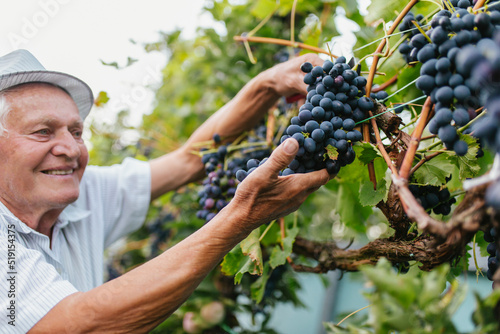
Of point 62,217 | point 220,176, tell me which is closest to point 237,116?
point 220,176

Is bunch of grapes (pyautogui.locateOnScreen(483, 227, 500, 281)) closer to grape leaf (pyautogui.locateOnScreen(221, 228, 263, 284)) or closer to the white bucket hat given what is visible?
grape leaf (pyautogui.locateOnScreen(221, 228, 263, 284))

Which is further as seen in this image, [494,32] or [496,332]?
[494,32]

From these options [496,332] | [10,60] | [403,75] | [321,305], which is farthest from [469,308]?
[10,60]

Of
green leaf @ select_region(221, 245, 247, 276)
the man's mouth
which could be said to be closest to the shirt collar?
the man's mouth

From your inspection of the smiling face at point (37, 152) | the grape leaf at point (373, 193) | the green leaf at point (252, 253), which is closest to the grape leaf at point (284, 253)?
the green leaf at point (252, 253)

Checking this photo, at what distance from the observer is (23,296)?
994 mm

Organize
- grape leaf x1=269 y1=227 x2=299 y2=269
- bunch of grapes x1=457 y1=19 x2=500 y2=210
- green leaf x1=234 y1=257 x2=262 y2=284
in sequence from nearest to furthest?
bunch of grapes x1=457 y1=19 x2=500 y2=210 → green leaf x1=234 y1=257 x2=262 y2=284 → grape leaf x1=269 y1=227 x2=299 y2=269

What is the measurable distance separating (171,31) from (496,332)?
2.46 metres

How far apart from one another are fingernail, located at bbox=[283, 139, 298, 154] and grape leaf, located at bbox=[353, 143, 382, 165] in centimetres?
20

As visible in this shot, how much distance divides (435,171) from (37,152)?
A: 1193 mm

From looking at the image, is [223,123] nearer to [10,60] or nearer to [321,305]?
[10,60]

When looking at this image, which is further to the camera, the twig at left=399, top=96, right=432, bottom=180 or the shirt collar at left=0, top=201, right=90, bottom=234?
the shirt collar at left=0, top=201, right=90, bottom=234

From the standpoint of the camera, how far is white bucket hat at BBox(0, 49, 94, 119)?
47.8 inches

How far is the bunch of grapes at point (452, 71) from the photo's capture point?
0.68 metres
